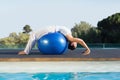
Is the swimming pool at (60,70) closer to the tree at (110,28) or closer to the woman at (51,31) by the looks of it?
the woman at (51,31)

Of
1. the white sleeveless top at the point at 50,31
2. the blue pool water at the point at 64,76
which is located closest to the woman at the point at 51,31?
the white sleeveless top at the point at 50,31

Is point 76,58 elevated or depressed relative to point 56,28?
depressed

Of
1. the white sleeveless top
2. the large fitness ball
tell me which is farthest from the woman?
the large fitness ball

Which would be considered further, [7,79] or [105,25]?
[105,25]

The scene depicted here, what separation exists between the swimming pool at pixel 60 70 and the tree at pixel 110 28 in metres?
26.3

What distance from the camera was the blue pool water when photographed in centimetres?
718

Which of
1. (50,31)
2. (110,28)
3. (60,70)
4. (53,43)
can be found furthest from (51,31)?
(110,28)

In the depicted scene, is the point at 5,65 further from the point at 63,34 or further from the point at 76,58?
the point at 63,34

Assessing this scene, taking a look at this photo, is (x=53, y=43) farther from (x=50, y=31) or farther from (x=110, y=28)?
(x=110, y=28)

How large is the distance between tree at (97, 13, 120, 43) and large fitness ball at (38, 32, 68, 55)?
81.1 feet

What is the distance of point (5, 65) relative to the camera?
7.52 m

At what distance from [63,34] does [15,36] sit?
35.4m

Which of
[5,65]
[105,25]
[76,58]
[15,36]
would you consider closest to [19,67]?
[5,65]

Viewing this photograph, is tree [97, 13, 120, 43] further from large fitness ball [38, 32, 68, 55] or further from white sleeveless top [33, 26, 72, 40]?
large fitness ball [38, 32, 68, 55]
